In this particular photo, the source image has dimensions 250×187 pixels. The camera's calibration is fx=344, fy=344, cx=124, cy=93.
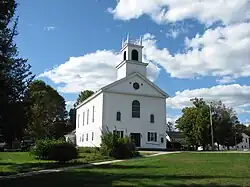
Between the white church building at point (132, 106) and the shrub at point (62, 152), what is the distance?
21934mm

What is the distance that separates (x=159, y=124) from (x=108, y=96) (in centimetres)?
843

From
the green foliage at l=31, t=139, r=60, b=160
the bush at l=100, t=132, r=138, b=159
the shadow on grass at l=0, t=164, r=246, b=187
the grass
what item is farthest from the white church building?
the shadow on grass at l=0, t=164, r=246, b=187

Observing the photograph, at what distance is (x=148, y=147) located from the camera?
46.6 meters

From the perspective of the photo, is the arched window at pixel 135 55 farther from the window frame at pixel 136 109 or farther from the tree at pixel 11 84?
the tree at pixel 11 84

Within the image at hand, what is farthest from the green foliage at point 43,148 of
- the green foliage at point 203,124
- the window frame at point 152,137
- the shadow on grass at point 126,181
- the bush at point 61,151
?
the green foliage at point 203,124

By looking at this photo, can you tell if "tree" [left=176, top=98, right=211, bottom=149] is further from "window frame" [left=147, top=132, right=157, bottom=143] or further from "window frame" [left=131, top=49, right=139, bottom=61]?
"window frame" [left=131, top=49, right=139, bottom=61]

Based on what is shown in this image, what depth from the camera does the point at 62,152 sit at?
22.3 m

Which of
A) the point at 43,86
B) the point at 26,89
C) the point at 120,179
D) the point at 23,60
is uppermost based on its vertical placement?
the point at 43,86

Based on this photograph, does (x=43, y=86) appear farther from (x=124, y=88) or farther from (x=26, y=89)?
(x=26, y=89)

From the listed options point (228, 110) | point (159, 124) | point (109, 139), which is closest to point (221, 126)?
point (228, 110)

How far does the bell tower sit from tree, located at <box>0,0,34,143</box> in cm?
2826

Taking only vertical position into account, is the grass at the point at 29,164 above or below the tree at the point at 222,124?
below

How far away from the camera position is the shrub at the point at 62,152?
73.2 feet

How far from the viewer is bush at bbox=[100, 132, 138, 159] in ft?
90.4
